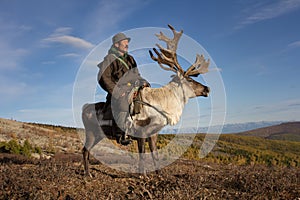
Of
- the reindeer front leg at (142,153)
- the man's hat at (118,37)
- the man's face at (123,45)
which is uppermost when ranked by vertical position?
the man's hat at (118,37)

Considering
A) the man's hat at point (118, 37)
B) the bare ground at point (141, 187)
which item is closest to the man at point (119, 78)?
the man's hat at point (118, 37)

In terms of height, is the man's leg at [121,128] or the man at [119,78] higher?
the man at [119,78]

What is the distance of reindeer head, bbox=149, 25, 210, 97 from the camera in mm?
8633

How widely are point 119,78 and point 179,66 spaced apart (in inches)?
76.0

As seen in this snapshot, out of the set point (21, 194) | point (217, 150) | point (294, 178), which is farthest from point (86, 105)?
point (217, 150)

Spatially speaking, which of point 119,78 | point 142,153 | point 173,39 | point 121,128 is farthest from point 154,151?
point 173,39

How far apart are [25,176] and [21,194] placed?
1.38 m

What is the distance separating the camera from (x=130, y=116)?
7.57m

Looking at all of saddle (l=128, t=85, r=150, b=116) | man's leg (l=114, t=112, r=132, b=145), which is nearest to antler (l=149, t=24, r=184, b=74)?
saddle (l=128, t=85, r=150, b=116)

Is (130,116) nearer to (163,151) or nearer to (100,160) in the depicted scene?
(163,151)

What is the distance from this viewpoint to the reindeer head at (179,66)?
8.63 metres

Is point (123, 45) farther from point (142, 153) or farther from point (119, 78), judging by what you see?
point (142, 153)

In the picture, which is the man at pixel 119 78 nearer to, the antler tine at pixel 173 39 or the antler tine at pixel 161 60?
the antler tine at pixel 161 60

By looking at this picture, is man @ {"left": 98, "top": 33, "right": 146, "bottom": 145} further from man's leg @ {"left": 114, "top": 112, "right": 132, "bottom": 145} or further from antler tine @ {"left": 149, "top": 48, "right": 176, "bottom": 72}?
antler tine @ {"left": 149, "top": 48, "right": 176, "bottom": 72}
